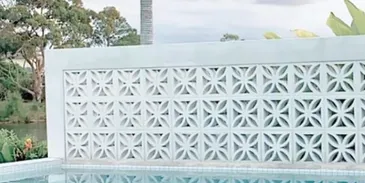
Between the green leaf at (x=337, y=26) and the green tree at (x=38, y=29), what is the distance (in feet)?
40.1

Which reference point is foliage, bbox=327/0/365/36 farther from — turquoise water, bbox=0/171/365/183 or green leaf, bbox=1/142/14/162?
green leaf, bbox=1/142/14/162

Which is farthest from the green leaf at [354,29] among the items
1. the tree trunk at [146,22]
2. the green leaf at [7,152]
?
the green leaf at [7,152]

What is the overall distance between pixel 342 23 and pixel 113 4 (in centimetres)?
1234

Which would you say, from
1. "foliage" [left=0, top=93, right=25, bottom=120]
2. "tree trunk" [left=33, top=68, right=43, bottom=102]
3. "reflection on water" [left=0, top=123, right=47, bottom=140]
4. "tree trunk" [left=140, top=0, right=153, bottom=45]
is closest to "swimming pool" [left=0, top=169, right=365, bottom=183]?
"tree trunk" [left=140, top=0, right=153, bottom=45]

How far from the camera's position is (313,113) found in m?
6.46

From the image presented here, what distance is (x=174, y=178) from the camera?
6574 mm

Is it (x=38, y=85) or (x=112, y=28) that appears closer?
Answer: (x=38, y=85)

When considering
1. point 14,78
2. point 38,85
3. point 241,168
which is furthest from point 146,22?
point 14,78

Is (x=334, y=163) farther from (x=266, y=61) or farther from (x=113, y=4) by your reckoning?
(x=113, y=4)

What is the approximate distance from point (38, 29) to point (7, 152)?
11.1 metres

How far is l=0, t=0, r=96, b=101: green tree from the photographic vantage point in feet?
60.1

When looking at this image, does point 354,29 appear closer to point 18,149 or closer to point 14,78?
point 18,149

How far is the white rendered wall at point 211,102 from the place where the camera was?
20.9ft

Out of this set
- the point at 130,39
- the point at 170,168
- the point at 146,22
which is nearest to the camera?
the point at 170,168
